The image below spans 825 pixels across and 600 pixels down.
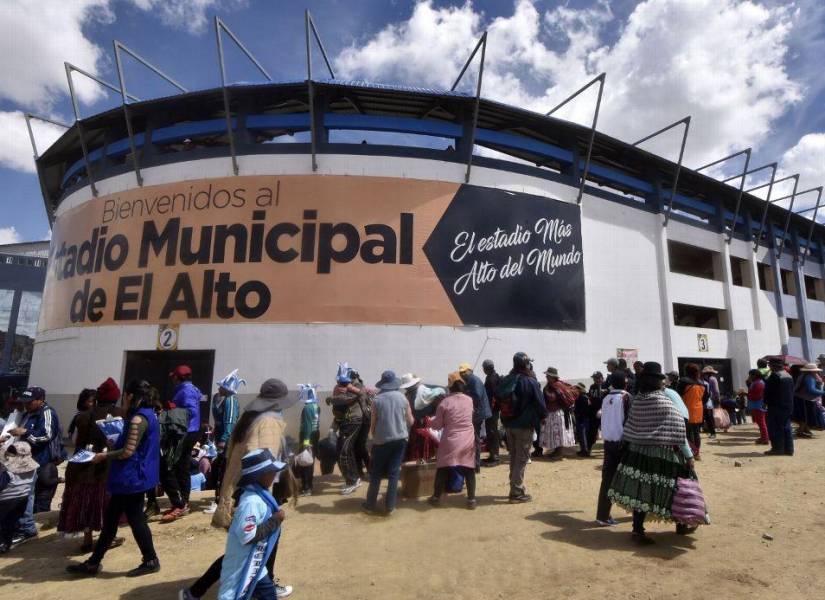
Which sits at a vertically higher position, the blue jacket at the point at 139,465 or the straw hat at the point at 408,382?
the straw hat at the point at 408,382

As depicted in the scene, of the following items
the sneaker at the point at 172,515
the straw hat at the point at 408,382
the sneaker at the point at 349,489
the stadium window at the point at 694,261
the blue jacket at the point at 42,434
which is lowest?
the sneaker at the point at 172,515

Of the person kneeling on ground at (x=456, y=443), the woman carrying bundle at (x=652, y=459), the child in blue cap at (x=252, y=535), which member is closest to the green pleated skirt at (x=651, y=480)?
Result: the woman carrying bundle at (x=652, y=459)

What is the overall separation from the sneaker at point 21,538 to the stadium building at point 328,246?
6.52 m

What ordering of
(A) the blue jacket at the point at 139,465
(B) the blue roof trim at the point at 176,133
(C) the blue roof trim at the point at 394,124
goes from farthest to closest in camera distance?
(B) the blue roof trim at the point at 176,133, (C) the blue roof trim at the point at 394,124, (A) the blue jacket at the point at 139,465

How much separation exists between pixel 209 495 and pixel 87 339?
872cm

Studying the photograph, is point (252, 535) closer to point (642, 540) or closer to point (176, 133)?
point (642, 540)

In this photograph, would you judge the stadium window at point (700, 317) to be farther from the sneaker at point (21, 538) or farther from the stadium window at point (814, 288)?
the sneaker at point (21, 538)

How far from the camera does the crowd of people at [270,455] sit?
3486 millimetres

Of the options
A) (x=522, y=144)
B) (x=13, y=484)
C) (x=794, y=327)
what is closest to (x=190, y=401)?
(x=13, y=484)

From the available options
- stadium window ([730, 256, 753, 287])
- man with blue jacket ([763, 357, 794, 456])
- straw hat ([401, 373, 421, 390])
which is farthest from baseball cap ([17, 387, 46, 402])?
stadium window ([730, 256, 753, 287])

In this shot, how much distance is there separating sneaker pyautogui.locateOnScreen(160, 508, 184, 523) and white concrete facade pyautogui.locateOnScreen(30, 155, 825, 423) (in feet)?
19.2

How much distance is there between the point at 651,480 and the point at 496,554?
1643 millimetres

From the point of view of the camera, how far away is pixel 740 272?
2203 cm

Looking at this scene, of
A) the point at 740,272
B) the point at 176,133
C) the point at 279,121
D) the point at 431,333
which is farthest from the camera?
the point at 740,272
